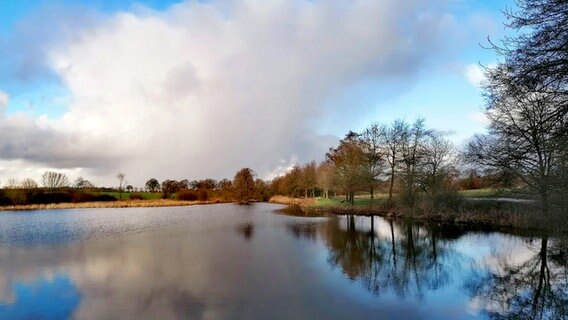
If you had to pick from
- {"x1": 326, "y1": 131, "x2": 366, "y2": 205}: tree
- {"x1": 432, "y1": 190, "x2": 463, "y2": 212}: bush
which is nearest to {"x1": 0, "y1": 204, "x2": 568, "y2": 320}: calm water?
{"x1": 432, "y1": 190, "x2": 463, "y2": 212}: bush

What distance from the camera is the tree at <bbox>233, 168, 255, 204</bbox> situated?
73000 mm

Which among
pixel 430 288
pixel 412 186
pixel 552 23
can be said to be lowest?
pixel 430 288

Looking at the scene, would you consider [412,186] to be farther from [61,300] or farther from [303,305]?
[61,300]

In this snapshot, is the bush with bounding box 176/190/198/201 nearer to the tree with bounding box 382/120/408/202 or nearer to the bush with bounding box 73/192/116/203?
the bush with bounding box 73/192/116/203

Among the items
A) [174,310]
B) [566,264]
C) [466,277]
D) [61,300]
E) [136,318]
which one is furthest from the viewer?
[566,264]

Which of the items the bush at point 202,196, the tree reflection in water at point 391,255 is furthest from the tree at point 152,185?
the tree reflection in water at point 391,255

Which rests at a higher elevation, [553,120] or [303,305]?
[553,120]

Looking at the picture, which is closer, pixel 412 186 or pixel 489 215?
pixel 489 215

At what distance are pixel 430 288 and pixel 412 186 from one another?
20.6 metres

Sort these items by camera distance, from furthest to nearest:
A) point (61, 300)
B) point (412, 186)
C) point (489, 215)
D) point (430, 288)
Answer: point (412, 186) < point (489, 215) < point (430, 288) < point (61, 300)

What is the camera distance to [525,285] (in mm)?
9844

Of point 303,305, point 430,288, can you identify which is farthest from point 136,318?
point 430,288

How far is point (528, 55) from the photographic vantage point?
19.6 feet

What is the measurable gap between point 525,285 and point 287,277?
20.6 ft
